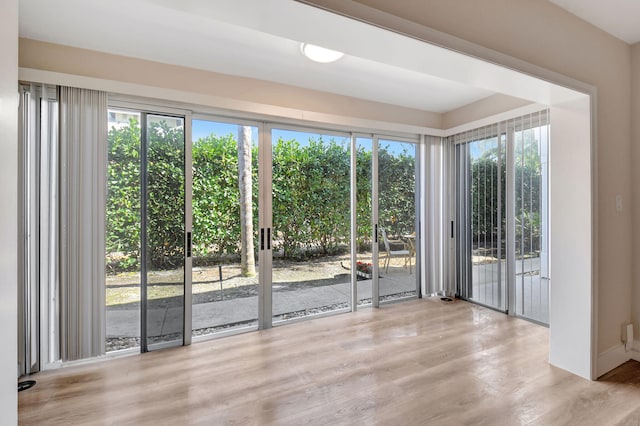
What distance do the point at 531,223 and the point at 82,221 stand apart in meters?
4.32

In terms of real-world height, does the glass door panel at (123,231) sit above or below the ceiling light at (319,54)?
below

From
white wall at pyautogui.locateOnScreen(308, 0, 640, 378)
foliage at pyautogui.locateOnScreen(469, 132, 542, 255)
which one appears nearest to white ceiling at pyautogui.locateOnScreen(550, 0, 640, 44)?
white wall at pyautogui.locateOnScreen(308, 0, 640, 378)

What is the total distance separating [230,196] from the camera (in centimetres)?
332

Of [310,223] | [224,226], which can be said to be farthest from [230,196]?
[310,223]

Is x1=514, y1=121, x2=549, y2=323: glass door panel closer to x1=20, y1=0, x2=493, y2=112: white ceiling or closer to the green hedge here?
x1=20, y1=0, x2=493, y2=112: white ceiling

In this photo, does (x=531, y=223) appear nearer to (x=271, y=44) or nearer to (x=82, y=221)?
(x=271, y=44)

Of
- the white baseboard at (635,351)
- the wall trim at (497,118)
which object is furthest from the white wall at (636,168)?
the wall trim at (497,118)

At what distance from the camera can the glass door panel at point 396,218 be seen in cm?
423

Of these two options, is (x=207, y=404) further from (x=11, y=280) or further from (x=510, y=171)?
(x=510, y=171)

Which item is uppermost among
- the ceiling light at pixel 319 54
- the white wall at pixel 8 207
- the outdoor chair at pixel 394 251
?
the ceiling light at pixel 319 54

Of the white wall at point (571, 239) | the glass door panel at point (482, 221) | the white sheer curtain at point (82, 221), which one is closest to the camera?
the white wall at point (571, 239)

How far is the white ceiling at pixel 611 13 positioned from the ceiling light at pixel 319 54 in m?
1.54

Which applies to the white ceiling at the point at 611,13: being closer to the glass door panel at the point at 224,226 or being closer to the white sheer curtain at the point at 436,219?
the white sheer curtain at the point at 436,219

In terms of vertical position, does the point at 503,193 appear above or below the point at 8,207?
above
